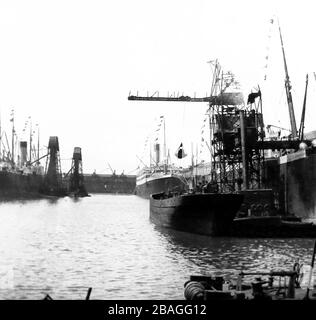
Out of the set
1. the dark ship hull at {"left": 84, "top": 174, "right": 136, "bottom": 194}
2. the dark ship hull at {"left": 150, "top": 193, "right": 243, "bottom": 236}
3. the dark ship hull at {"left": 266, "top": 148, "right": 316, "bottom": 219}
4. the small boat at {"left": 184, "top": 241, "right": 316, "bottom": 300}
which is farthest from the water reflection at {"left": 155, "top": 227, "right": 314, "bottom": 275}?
the dark ship hull at {"left": 84, "top": 174, "right": 136, "bottom": 194}

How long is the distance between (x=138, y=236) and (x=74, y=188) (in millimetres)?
98987

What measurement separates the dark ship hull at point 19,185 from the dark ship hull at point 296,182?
63081 millimetres

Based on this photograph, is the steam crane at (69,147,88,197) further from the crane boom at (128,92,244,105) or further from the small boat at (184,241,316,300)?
the small boat at (184,241,316,300)

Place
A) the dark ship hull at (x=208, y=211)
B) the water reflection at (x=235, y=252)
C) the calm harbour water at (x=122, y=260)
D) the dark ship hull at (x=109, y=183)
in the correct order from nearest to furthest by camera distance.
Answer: the calm harbour water at (x=122, y=260) → the water reflection at (x=235, y=252) → the dark ship hull at (x=208, y=211) → the dark ship hull at (x=109, y=183)

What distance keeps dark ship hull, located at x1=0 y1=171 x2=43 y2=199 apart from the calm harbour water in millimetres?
61125

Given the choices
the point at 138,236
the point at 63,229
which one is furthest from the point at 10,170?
the point at 138,236

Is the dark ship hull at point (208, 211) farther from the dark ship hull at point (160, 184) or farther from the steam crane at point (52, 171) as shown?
→ the steam crane at point (52, 171)

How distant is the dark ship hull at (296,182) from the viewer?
3650cm

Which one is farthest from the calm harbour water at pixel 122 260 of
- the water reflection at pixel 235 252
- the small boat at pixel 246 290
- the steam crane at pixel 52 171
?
the steam crane at pixel 52 171

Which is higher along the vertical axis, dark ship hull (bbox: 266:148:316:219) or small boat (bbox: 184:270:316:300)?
dark ship hull (bbox: 266:148:316:219)

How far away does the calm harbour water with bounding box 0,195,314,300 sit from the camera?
16405 mm

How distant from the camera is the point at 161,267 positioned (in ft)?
69.1

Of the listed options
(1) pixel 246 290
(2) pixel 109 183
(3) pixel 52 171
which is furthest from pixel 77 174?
(1) pixel 246 290
